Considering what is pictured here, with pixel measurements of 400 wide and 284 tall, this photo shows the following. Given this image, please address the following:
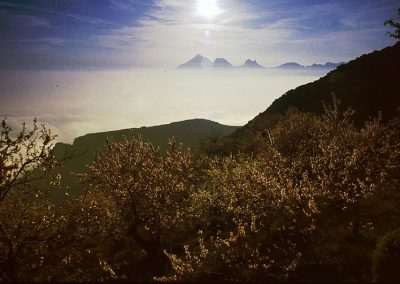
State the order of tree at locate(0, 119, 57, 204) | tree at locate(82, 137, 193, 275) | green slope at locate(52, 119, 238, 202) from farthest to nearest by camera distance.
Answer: green slope at locate(52, 119, 238, 202) < tree at locate(82, 137, 193, 275) < tree at locate(0, 119, 57, 204)

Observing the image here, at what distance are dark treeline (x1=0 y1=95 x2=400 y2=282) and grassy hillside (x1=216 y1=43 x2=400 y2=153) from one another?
124 feet

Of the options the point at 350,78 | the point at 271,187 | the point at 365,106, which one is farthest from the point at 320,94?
the point at 271,187

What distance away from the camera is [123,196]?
85.3 feet

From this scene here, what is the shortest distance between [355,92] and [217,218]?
5550 cm

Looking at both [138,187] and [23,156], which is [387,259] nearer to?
[23,156]

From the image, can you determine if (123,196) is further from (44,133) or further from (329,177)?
(329,177)

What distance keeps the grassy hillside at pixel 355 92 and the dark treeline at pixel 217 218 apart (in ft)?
124

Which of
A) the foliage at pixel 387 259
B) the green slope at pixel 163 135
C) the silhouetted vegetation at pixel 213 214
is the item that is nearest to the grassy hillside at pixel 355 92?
the silhouetted vegetation at pixel 213 214

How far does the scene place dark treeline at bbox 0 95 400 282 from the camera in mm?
16438

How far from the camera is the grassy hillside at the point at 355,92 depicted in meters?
66.6

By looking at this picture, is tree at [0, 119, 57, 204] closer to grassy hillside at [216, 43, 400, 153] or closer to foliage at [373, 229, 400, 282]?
foliage at [373, 229, 400, 282]

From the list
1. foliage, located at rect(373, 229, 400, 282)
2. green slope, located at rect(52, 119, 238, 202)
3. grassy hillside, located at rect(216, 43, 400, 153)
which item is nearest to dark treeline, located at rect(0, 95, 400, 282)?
foliage, located at rect(373, 229, 400, 282)

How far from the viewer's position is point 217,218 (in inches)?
1417

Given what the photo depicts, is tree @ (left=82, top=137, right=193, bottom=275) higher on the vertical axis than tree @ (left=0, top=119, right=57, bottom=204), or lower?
lower
